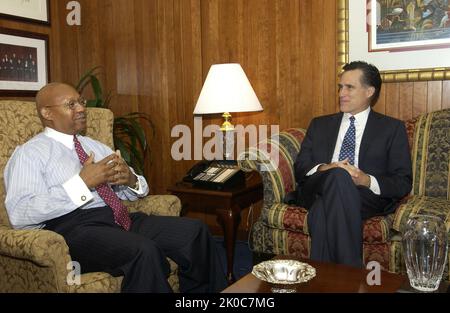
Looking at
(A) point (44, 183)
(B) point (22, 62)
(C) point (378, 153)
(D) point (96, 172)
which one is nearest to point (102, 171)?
(D) point (96, 172)

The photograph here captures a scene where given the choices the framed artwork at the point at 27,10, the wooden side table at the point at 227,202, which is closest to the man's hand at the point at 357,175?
the wooden side table at the point at 227,202

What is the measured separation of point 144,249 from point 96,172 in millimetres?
395

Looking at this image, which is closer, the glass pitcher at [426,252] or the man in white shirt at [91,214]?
the glass pitcher at [426,252]

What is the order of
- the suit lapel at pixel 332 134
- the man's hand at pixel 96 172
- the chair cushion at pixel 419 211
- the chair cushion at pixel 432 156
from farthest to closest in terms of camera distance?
the suit lapel at pixel 332 134
the chair cushion at pixel 432 156
the chair cushion at pixel 419 211
the man's hand at pixel 96 172

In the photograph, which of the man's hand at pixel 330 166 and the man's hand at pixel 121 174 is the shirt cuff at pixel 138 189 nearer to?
the man's hand at pixel 121 174

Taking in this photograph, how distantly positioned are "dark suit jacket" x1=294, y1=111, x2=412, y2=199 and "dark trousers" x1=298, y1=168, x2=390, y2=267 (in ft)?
0.74

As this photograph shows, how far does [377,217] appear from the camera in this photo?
2.40 metres

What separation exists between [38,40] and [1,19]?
39 cm

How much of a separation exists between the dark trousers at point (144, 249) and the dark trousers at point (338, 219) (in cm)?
53

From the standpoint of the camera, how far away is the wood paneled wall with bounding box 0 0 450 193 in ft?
10.5

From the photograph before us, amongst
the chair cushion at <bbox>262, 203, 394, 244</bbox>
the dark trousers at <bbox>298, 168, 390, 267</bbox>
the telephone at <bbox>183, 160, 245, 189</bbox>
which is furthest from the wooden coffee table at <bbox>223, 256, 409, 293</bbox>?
the telephone at <bbox>183, 160, 245, 189</bbox>

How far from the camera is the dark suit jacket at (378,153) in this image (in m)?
2.53

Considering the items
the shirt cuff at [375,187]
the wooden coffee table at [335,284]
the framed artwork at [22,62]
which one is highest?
the framed artwork at [22,62]

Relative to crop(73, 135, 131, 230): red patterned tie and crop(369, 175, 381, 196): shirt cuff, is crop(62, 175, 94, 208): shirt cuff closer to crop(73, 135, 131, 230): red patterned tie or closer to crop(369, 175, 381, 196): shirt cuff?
crop(73, 135, 131, 230): red patterned tie
